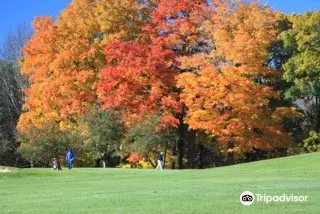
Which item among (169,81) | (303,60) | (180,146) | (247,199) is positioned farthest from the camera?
(180,146)

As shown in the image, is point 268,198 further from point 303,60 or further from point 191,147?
point 191,147

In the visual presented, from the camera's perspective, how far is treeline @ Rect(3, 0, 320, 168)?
150ft

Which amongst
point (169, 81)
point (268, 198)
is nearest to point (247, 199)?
point (268, 198)

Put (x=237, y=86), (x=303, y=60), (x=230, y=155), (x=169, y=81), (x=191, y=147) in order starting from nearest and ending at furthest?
(x=237, y=86), (x=169, y=81), (x=303, y=60), (x=230, y=155), (x=191, y=147)

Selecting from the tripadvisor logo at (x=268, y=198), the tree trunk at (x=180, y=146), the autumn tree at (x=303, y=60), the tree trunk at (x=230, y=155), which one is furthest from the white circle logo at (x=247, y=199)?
the tree trunk at (x=180, y=146)

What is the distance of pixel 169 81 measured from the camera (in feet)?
162

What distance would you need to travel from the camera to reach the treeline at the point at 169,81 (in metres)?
45.7

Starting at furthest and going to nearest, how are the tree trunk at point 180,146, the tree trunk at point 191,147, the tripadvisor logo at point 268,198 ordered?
the tree trunk at point 191,147 → the tree trunk at point 180,146 → the tripadvisor logo at point 268,198

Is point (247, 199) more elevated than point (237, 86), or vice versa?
point (237, 86)

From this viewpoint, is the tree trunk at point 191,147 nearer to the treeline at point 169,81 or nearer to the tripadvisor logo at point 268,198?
the treeline at point 169,81

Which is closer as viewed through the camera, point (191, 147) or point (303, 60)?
point (303, 60)

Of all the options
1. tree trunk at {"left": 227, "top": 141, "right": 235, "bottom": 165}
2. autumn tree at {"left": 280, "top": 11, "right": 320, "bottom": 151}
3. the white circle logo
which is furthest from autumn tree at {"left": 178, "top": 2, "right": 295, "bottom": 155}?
the white circle logo

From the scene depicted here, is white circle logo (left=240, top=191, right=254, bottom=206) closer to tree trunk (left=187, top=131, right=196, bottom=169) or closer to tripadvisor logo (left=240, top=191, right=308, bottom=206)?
tripadvisor logo (left=240, top=191, right=308, bottom=206)

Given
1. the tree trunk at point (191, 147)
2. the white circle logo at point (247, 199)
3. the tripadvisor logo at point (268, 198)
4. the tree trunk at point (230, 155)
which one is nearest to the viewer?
the white circle logo at point (247, 199)
